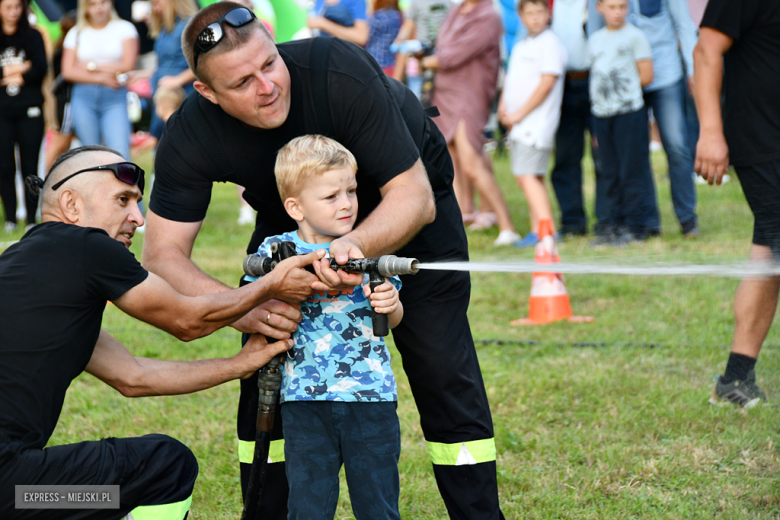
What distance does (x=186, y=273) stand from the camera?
306 centimetres

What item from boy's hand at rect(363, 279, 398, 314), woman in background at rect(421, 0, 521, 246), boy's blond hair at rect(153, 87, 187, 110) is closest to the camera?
boy's hand at rect(363, 279, 398, 314)

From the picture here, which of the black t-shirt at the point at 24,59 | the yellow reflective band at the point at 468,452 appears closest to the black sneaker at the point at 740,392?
the yellow reflective band at the point at 468,452

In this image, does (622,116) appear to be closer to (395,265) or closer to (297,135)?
(297,135)

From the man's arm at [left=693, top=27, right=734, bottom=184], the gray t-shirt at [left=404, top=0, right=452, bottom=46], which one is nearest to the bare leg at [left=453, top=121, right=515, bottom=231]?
the gray t-shirt at [left=404, top=0, right=452, bottom=46]

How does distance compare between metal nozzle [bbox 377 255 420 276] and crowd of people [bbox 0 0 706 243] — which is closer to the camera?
metal nozzle [bbox 377 255 420 276]

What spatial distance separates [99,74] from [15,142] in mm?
1451

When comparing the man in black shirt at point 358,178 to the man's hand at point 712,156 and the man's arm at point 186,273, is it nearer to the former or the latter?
the man's arm at point 186,273

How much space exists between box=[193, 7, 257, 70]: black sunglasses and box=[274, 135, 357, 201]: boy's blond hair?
1.42 feet

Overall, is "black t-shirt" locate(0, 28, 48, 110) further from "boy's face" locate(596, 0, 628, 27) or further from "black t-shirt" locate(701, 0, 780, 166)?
"black t-shirt" locate(701, 0, 780, 166)

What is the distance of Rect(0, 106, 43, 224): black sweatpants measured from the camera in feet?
31.4

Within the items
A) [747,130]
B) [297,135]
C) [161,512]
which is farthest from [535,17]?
[161,512]

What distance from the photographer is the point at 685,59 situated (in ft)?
25.6

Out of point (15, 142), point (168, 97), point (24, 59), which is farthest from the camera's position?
point (15, 142)

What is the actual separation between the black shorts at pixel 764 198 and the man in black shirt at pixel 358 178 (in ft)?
5.13
